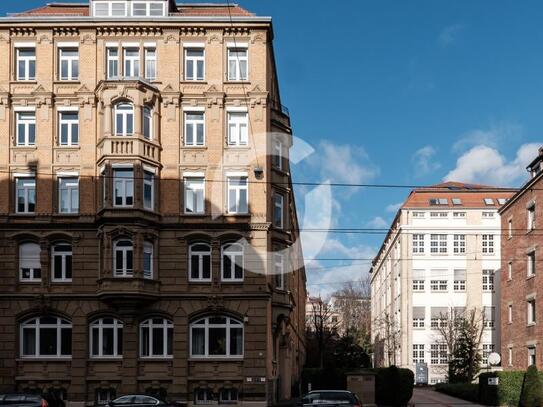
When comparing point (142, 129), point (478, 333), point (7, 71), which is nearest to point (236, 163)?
point (142, 129)

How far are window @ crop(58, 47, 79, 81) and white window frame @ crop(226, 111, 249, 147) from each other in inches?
331

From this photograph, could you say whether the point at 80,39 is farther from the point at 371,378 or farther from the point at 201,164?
the point at 371,378

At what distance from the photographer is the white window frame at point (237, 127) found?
3988cm

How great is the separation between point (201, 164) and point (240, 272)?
6.00 meters

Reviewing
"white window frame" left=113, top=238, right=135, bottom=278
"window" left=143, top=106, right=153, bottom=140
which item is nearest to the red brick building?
"window" left=143, top=106, right=153, bottom=140

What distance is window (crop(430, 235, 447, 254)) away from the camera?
88.4m

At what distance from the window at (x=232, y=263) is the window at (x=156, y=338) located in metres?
3.86

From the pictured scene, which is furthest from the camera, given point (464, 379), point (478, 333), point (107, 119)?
point (478, 333)

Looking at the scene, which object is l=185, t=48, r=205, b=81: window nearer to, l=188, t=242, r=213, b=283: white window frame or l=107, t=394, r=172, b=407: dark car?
l=188, t=242, r=213, b=283: white window frame

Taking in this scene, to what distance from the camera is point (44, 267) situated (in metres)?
38.4

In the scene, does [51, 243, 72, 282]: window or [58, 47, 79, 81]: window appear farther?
[58, 47, 79, 81]: window

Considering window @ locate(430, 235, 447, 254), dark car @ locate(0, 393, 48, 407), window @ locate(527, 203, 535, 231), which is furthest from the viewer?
window @ locate(430, 235, 447, 254)

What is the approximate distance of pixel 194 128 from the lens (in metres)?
39.8

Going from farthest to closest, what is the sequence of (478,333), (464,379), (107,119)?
(478,333) < (464,379) < (107,119)
